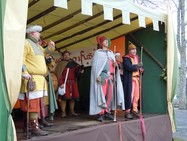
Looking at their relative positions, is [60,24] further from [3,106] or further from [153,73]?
[3,106]

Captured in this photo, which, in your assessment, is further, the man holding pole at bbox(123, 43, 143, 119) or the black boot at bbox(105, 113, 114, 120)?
the man holding pole at bbox(123, 43, 143, 119)

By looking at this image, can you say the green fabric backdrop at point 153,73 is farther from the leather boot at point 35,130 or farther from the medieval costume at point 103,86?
the leather boot at point 35,130

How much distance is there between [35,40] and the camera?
158 inches

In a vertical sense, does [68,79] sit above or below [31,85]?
above

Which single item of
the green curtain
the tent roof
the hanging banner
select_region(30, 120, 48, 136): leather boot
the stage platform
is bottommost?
the stage platform

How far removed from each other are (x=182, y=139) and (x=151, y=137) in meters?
1.78

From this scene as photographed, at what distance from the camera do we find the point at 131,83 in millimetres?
5637

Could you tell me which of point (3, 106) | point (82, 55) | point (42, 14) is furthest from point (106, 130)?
point (82, 55)

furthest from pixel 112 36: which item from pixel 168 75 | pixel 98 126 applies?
pixel 98 126

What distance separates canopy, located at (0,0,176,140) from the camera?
3.04m

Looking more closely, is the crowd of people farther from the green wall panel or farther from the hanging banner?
the hanging banner

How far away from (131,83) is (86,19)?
160 cm

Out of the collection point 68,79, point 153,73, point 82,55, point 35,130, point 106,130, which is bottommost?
point 106,130

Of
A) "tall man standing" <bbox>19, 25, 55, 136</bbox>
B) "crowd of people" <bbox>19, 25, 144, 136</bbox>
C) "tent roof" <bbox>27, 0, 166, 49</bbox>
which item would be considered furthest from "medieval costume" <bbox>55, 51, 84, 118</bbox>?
"tall man standing" <bbox>19, 25, 55, 136</bbox>
